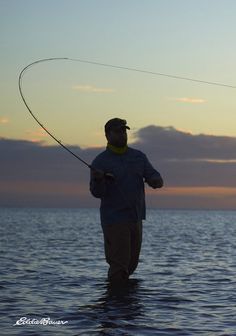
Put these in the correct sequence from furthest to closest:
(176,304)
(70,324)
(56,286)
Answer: (56,286), (176,304), (70,324)

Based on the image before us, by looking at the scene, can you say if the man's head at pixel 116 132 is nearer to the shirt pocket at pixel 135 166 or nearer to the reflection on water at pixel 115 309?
the shirt pocket at pixel 135 166

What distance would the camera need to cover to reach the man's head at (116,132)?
989 centimetres

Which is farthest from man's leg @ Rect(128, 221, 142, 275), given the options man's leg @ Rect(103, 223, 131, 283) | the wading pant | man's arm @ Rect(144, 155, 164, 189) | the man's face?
the man's face

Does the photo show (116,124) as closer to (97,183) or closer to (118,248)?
(97,183)

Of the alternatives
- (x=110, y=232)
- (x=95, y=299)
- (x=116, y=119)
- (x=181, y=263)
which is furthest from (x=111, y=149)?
(x=181, y=263)

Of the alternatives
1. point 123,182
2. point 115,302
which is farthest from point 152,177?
point 115,302

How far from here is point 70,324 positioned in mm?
8219

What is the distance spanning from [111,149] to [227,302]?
263 cm

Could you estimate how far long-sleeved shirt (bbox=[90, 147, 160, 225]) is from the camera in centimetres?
995

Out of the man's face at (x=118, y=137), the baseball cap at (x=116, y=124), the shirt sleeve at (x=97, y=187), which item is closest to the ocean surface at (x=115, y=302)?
the shirt sleeve at (x=97, y=187)

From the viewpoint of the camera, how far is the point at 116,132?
991 centimetres

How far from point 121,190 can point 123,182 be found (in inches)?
4.5

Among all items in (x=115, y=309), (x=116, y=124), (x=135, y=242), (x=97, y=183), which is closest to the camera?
(x=115, y=309)

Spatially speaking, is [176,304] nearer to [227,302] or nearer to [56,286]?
[227,302]
